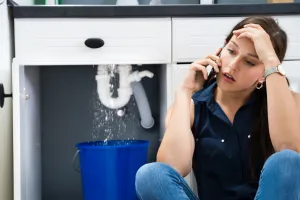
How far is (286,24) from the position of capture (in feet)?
5.57

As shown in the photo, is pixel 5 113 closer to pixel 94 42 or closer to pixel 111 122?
pixel 94 42

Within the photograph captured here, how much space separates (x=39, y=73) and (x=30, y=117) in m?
0.32

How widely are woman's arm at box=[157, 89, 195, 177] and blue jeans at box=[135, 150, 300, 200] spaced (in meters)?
0.14

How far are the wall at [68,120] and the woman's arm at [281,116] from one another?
2.84 feet

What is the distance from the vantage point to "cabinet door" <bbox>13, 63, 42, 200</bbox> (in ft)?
4.83

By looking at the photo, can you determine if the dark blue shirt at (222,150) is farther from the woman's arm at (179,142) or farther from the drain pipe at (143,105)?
the drain pipe at (143,105)

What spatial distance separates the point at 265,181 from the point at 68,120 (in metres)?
1.18

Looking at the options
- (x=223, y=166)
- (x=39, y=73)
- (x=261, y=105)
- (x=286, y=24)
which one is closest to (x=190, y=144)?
(x=223, y=166)

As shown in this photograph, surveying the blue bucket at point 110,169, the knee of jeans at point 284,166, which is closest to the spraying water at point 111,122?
the blue bucket at point 110,169

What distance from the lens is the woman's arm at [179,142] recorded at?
129 cm

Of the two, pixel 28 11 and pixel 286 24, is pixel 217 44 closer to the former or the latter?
pixel 286 24

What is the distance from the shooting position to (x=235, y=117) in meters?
1.35

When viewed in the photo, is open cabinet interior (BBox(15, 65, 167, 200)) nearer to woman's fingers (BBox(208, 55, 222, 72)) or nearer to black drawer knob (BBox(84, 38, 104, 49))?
black drawer knob (BBox(84, 38, 104, 49))

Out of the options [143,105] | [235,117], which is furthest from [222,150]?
[143,105]
